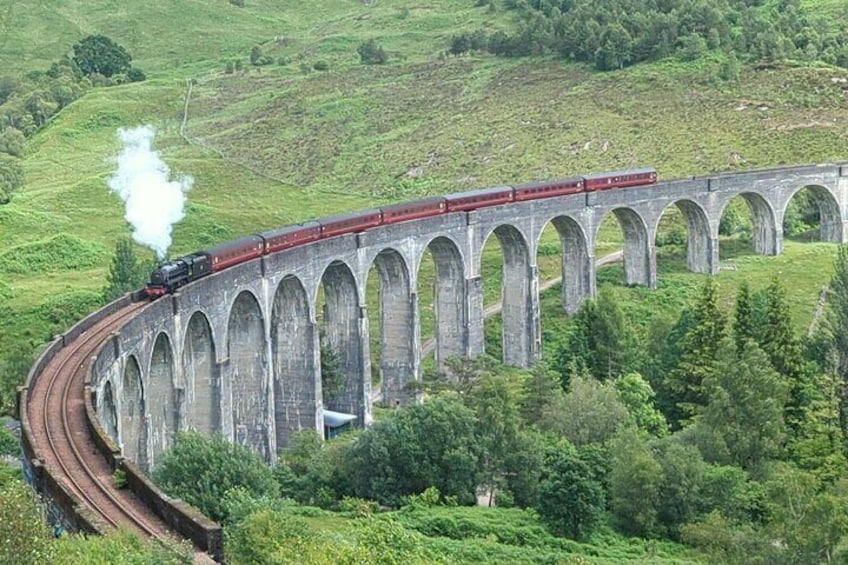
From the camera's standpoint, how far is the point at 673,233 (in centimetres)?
9006

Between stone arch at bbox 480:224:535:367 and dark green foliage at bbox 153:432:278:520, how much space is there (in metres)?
33.2

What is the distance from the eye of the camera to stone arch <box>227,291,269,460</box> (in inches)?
2299

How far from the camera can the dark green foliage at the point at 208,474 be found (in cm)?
4028

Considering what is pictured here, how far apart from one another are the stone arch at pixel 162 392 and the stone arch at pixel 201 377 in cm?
196

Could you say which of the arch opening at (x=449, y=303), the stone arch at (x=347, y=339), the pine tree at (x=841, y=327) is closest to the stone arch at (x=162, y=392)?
the stone arch at (x=347, y=339)

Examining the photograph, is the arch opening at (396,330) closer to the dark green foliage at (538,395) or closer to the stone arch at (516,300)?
the dark green foliage at (538,395)

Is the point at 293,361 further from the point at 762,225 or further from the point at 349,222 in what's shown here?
the point at 762,225

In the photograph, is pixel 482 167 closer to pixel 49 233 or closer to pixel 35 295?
pixel 49 233

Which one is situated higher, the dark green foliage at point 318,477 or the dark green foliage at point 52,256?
the dark green foliage at point 52,256

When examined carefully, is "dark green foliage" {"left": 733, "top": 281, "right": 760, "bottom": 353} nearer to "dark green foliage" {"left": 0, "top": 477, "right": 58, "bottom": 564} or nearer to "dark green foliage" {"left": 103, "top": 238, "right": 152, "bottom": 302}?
"dark green foliage" {"left": 103, "top": 238, "right": 152, "bottom": 302}

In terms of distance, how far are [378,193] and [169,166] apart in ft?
58.2

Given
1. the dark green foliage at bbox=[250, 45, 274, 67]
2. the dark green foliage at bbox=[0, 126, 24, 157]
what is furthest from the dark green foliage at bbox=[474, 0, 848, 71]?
the dark green foliage at bbox=[0, 126, 24, 157]

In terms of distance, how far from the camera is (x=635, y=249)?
81625mm

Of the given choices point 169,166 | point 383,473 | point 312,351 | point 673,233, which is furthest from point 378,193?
point 383,473
